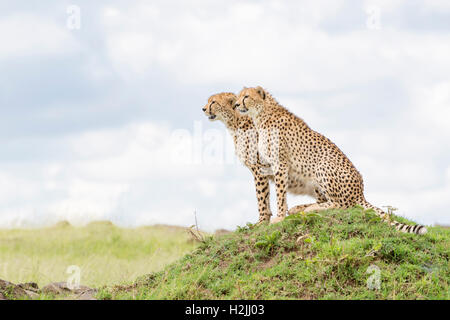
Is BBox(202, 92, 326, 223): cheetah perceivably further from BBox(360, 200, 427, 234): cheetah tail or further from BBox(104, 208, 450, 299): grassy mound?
BBox(360, 200, 427, 234): cheetah tail

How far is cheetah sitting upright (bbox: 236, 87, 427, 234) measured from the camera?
7.56 meters

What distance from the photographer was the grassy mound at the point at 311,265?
5.87m

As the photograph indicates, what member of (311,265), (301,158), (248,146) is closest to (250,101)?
(248,146)

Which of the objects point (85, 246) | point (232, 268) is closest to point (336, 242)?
point (232, 268)

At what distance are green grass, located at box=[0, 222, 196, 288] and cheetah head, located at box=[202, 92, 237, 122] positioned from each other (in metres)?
3.51

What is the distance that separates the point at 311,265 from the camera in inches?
241

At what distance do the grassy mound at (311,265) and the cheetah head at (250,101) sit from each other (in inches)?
66.5

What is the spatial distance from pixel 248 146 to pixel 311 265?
2.61m

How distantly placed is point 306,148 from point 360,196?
1007 millimetres

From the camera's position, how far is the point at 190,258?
292 inches

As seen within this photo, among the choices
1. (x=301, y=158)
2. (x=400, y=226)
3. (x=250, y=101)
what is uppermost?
(x=250, y=101)

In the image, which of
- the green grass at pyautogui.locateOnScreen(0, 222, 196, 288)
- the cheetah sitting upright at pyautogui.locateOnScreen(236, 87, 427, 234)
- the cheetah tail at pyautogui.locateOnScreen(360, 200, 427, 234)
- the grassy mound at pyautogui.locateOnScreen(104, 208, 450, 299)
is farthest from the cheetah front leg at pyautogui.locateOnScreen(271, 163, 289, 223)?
the green grass at pyautogui.locateOnScreen(0, 222, 196, 288)

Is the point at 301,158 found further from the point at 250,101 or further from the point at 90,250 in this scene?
the point at 90,250
